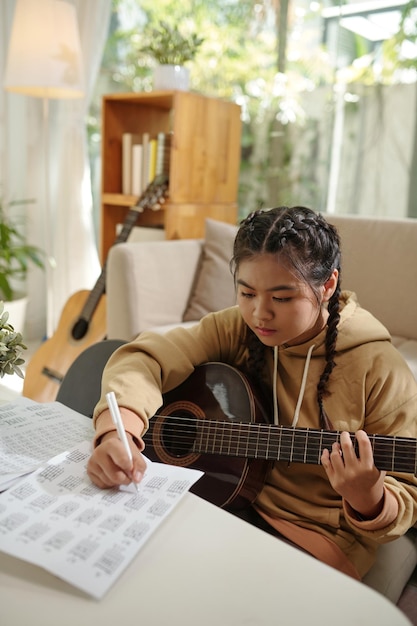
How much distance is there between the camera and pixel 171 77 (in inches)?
113

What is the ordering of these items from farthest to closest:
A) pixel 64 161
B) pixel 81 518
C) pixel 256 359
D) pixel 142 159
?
pixel 64 161 < pixel 142 159 < pixel 256 359 < pixel 81 518

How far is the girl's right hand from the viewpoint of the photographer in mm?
857

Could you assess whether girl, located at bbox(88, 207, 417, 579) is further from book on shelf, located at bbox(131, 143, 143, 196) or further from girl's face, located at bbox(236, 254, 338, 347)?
book on shelf, located at bbox(131, 143, 143, 196)

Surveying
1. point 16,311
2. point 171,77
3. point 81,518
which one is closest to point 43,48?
point 171,77

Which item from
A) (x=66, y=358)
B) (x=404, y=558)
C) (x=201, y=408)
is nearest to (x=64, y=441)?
(x=201, y=408)

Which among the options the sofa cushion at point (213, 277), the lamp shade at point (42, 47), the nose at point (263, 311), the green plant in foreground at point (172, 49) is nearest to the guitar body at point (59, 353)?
the sofa cushion at point (213, 277)

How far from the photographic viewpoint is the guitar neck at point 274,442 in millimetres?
941

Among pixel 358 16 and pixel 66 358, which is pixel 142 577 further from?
pixel 358 16

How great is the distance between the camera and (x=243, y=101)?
11.6ft

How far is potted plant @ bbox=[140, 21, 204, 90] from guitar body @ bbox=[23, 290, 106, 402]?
3.57 feet

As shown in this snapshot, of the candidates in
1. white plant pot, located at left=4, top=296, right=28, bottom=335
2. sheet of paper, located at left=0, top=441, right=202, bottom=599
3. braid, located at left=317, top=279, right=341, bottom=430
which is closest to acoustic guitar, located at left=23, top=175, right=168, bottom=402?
white plant pot, located at left=4, top=296, right=28, bottom=335

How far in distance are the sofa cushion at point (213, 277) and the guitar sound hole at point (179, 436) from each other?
1189mm

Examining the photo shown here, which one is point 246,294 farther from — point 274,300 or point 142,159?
point 142,159

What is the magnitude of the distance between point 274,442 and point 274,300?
0.25 metres
